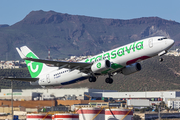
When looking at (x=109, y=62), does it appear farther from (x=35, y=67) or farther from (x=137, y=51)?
(x=35, y=67)

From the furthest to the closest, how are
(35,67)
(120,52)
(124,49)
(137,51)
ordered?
(35,67), (120,52), (124,49), (137,51)

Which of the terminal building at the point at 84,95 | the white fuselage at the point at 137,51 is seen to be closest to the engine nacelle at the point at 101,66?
the white fuselage at the point at 137,51

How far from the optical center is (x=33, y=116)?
68.7 metres

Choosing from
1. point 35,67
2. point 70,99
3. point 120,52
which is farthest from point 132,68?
point 70,99

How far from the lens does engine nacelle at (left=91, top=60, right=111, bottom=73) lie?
57.1 metres

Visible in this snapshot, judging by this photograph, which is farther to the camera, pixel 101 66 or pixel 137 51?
pixel 101 66

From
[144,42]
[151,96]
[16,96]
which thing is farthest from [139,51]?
[151,96]

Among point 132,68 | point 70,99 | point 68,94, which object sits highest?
point 132,68

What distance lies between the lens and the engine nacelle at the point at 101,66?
2248 inches

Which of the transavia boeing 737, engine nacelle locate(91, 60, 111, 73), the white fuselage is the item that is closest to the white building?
the transavia boeing 737

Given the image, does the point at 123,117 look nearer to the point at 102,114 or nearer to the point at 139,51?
the point at 102,114

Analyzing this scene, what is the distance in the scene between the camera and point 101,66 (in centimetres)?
5731

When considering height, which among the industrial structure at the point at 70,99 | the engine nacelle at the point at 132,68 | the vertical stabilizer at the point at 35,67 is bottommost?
the industrial structure at the point at 70,99

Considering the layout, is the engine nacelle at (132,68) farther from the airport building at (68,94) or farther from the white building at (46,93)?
the white building at (46,93)
